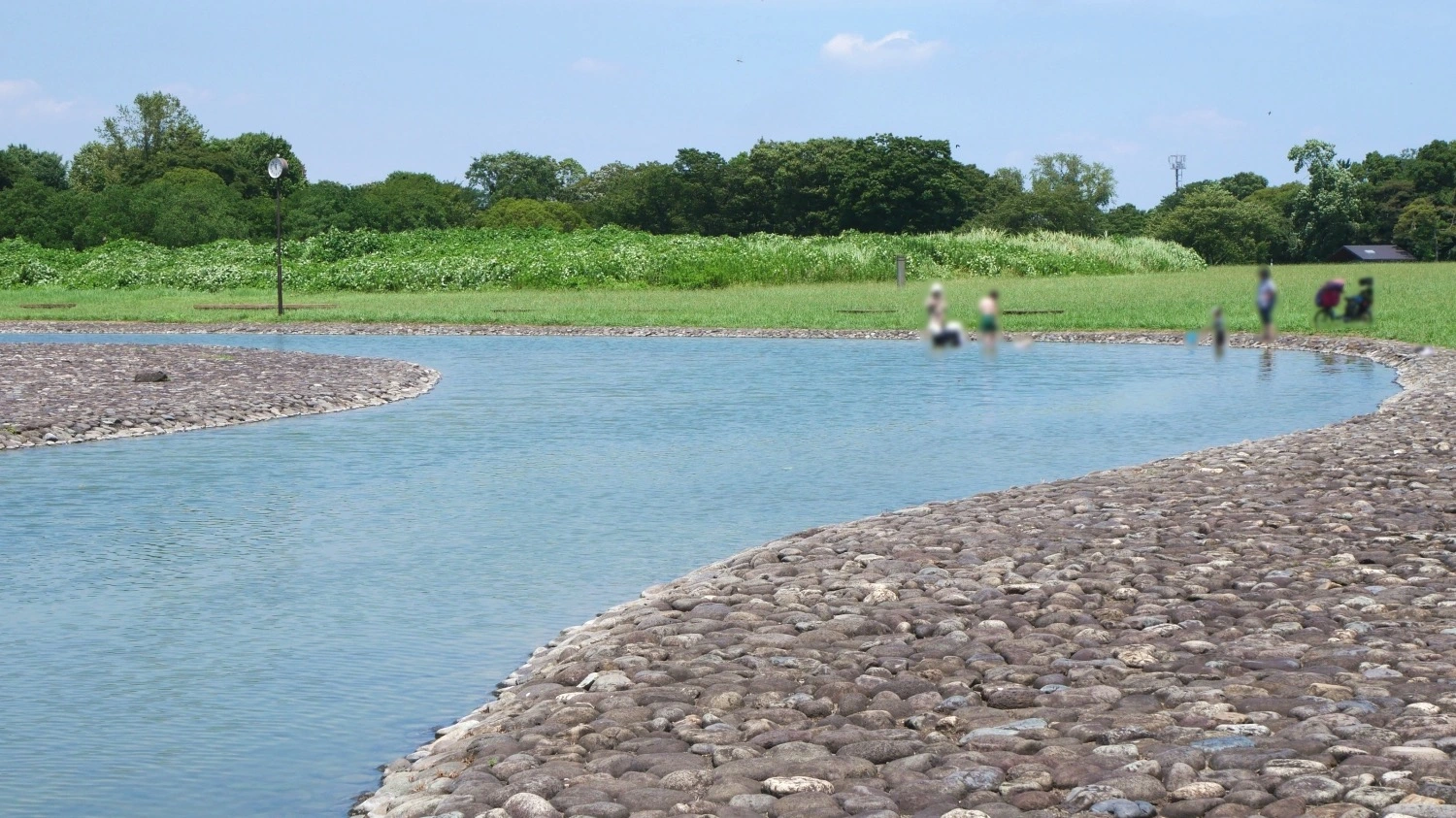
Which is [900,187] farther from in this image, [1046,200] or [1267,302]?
[1267,302]

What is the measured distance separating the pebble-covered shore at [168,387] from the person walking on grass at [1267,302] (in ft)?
94.7

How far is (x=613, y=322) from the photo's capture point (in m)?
56.8

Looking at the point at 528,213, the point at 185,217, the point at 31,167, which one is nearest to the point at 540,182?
the point at 528,213

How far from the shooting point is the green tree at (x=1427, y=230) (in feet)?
9.56

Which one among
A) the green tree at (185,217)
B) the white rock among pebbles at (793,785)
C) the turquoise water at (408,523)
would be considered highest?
the green tree at (185,217)

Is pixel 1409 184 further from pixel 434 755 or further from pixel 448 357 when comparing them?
pixel 448 357

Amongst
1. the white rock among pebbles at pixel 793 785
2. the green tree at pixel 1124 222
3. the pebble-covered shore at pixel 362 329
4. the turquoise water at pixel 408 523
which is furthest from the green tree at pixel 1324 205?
the pebble-covered shore at pixel 362 329

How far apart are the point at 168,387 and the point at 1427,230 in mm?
36013

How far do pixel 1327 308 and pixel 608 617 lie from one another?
1274 centimetres

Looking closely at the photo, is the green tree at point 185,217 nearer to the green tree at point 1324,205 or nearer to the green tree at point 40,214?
the green tree at point 40,214

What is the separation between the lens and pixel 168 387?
35.9m

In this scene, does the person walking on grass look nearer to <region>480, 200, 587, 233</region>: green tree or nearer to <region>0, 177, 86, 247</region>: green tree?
<region>0, 177, 86, 247</region>: green tree

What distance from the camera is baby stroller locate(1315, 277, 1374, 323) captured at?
1698 millimetres

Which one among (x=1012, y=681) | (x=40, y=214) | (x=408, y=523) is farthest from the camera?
(x=40, y=214)
